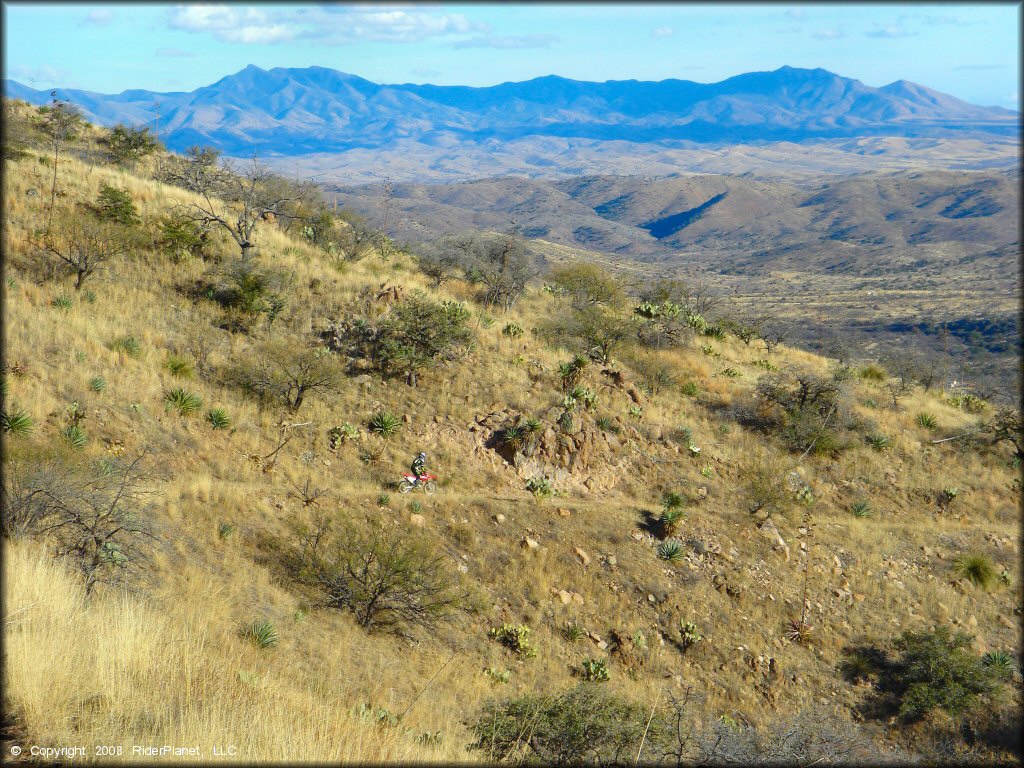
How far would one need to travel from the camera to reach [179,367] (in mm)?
14484

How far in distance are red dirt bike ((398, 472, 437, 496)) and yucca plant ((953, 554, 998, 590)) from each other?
12804 millimetres

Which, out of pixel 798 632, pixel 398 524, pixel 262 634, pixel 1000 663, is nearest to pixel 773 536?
pixel 798 632

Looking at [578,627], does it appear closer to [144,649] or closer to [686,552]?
[686,552]

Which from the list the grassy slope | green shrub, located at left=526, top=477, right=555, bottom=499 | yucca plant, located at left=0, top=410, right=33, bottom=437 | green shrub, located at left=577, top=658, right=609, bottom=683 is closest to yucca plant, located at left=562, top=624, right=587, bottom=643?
the grassy slope

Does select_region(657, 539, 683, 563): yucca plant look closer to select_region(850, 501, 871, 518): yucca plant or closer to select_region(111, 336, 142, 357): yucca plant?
select_region(850, 501, 871, 518): yucca plant

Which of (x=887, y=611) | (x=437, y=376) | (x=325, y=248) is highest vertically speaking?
(x=325, y=248)

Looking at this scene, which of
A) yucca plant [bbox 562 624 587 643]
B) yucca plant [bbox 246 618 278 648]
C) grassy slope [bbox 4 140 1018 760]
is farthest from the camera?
yucca plant [bbox 562 624 587 643]

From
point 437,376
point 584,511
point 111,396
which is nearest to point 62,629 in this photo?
point 111,396

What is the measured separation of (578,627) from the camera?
1112 centimetres

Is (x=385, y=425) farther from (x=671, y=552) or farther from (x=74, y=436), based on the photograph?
(x=671, y=552)

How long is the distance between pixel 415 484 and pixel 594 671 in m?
5.51

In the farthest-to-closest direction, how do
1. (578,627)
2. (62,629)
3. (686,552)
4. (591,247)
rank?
(591,247) < (686,552) < (578,627) < (62,629)

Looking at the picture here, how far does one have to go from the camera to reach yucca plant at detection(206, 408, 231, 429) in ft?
43.5

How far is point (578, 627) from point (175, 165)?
3923 centimetres
